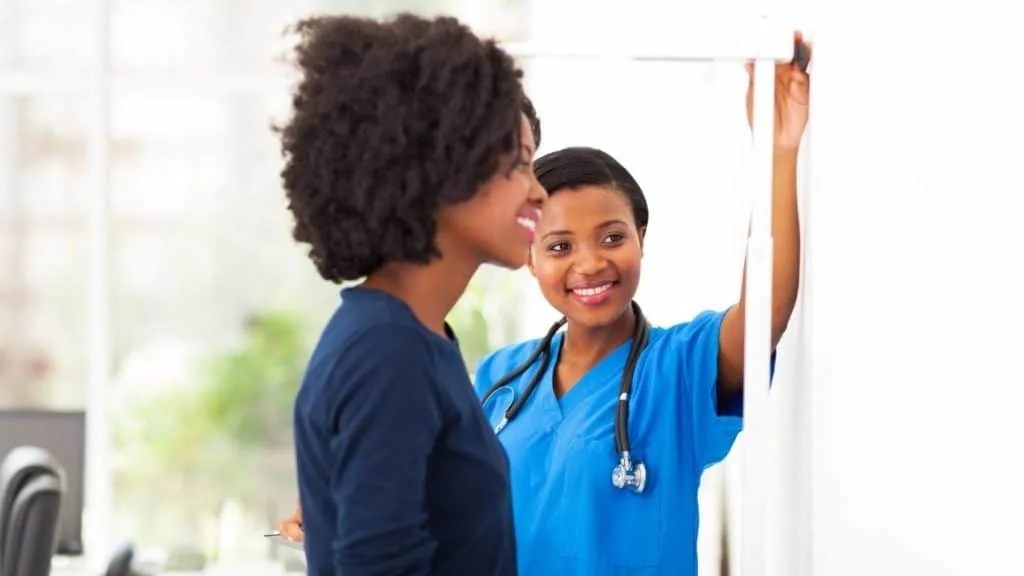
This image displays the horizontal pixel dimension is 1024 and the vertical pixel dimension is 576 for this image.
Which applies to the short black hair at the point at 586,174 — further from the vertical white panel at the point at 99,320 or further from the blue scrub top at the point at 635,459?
the vertical white panel at the point at 99,320

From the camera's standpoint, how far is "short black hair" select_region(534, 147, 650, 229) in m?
1.34

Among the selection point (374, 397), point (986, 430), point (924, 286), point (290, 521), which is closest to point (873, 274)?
point (924, 286)

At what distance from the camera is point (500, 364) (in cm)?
148

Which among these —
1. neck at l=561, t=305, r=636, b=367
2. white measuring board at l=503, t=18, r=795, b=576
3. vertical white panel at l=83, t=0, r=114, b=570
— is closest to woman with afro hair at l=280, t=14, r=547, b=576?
white measuring board at l=503, t=18, r=795, b=576

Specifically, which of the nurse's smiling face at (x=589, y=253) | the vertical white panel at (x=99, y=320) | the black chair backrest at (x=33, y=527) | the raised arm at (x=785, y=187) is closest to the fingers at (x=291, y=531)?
the nurse's smiling face at (x=589, y=253)

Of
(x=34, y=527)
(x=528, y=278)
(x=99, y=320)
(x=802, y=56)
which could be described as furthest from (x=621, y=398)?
(x=99, y=320)

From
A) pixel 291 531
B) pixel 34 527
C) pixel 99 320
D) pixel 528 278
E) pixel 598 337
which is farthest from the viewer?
pixel 99 320

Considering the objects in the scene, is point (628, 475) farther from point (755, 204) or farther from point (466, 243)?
point (466, 243)

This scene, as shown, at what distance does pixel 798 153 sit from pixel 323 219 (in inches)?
19.4

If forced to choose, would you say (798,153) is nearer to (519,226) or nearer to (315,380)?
(519,226)

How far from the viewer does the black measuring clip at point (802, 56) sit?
1154 millimetres

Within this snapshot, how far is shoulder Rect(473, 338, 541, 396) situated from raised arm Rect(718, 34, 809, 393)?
33 centimetres

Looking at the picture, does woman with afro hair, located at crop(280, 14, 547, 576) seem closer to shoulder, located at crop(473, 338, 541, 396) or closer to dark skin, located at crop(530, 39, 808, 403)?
dark skin, located at crop(530, 39, 808, 403)

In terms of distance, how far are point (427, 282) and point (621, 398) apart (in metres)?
0.40
